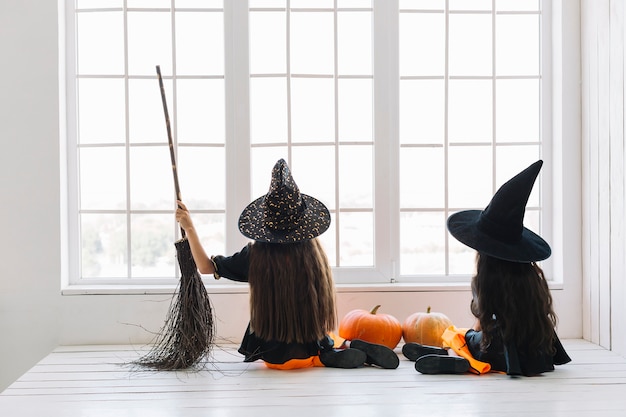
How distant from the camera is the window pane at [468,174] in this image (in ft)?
14.3

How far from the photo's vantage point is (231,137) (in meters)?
4.24

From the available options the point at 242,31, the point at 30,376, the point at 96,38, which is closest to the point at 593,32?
the point at 242,31

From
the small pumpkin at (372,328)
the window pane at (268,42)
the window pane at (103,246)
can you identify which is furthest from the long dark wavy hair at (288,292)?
the window pane at (268,42)

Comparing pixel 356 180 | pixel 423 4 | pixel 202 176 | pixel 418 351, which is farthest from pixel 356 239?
pixel 423 4

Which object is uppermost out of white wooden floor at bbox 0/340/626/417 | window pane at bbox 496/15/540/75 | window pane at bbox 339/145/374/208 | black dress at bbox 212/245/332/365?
window pane at bbox 496/15/540/75

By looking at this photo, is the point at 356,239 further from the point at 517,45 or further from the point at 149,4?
the point at 149,4

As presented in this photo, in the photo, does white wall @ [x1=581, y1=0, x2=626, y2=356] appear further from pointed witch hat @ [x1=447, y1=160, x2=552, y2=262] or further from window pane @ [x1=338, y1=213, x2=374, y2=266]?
window pane @ [x1=338, y1=213, x2=374, y2=266]

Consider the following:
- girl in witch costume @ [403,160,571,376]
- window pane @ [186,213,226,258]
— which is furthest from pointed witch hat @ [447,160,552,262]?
window pane @ [186,213,226,258]

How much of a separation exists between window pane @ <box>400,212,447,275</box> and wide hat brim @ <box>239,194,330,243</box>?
33.1 inches

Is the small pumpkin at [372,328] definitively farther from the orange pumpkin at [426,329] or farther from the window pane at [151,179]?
the window pane at [151,179]

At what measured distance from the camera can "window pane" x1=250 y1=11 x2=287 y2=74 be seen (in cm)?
427

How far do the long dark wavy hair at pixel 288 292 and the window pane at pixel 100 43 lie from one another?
1.52 meters

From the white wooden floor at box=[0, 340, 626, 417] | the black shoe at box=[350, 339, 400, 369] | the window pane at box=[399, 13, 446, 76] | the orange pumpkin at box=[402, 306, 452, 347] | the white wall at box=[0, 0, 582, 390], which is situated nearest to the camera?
the white wooden floor at box=[0, 340, 626, 417]

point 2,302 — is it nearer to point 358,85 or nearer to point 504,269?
point 358,85
